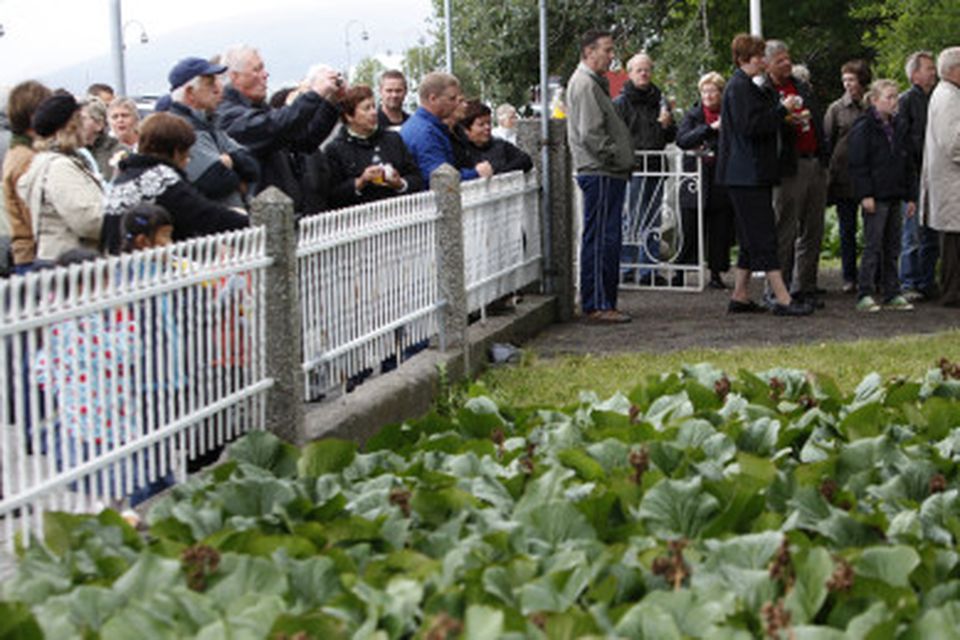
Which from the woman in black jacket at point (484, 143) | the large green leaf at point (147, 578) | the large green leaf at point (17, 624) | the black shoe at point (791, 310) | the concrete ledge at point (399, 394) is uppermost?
the woman in black jacket at point (484, 143)

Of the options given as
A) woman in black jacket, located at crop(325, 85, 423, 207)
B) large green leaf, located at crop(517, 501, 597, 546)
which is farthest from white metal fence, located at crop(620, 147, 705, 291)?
large green leaf, located at crop(517, 501, 597, 546)

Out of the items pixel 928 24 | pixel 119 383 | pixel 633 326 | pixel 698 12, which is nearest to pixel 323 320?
pixel 119 383

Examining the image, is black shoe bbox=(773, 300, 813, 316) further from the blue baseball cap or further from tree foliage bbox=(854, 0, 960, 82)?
tree foliage bbox=(854, 0, 960, 82)

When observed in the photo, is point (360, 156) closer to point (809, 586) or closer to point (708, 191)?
point (708, 191)

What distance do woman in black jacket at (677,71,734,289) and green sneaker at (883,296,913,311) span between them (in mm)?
2101

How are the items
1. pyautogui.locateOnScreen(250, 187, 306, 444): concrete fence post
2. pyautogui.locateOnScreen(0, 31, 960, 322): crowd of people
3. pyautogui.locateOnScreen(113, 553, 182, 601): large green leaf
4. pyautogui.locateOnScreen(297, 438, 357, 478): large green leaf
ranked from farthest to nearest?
pyautogui.locateOnScreen(0, 31, 960, 322): crowd of people < pyautogui.locateOnScreen(250, 187, 306, 444): concrete fence post < pyautogui.locateOnScreen(297, 438, 357, 478): large green leaf < pyautogui.locateOnScreen(113, 553, 182, 601): large green leaf

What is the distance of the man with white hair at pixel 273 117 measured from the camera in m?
9.96

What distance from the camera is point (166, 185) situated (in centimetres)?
786

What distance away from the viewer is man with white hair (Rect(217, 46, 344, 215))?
32.7 ft

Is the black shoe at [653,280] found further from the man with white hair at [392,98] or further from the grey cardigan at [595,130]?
the man with white hair at [392,98]

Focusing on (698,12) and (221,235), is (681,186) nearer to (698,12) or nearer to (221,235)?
(221,235)

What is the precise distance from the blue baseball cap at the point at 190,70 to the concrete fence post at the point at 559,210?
562cm

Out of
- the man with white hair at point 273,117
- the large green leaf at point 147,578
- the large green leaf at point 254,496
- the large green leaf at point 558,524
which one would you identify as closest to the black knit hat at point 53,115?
the man with white hair at point 273,117

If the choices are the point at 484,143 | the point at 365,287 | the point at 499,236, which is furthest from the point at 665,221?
the point at 365,287
